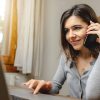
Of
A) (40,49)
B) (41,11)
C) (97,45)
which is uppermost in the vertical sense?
(41,11)

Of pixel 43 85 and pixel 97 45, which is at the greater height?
pixel 97 45

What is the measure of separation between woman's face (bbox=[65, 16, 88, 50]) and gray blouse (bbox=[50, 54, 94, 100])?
102mm

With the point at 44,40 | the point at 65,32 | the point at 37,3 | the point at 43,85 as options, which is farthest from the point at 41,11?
the point at 43,85

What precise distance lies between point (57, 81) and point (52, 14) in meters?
1.72

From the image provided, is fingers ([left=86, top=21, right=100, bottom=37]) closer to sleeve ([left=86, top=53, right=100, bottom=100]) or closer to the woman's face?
the woman's face

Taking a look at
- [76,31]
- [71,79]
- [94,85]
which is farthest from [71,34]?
[94,85]

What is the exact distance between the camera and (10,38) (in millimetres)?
2418

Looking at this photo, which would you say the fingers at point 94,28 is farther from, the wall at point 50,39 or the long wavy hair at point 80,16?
the wall at point 50,39

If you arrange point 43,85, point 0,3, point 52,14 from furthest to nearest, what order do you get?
point 52,14, point 0,3, point 43,85

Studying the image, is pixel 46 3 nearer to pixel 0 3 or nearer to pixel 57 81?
pixel 0 3

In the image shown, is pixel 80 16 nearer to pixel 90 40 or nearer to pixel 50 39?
pixel 90 40

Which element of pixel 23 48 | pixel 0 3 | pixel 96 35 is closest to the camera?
pixel 96 35

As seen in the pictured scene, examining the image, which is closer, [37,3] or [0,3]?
[0,3]

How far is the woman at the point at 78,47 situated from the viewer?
1020mm
